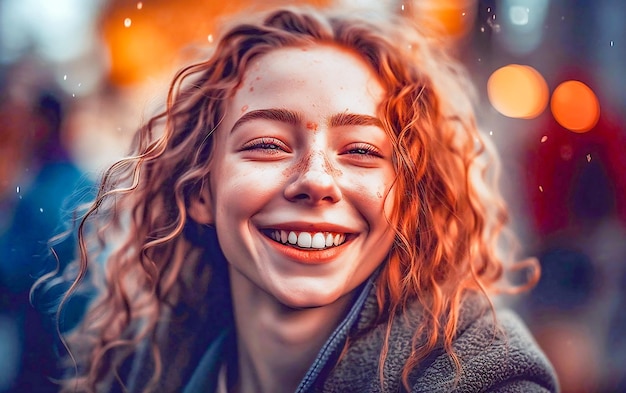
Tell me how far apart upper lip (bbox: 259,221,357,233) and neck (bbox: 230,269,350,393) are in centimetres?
18

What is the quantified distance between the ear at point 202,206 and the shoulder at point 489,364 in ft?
1.98

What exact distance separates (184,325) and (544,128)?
107 centimetres

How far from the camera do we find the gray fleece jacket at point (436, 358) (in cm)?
136

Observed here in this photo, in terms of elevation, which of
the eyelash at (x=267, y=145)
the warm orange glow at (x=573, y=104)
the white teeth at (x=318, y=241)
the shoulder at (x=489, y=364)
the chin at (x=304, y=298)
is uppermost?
the warm orange glow at (x=573, y=104)

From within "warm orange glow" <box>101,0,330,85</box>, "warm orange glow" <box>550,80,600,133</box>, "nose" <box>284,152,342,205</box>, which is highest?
"warm orange glow" <box>101,0,330,85</box>

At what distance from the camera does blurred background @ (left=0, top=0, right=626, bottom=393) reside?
5.12 ft

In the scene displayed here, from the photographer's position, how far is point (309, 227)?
1.40 m

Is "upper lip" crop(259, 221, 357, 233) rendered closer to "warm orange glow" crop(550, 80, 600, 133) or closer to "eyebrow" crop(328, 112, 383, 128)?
"eyebrow" crop(328, 112, 383, 128)

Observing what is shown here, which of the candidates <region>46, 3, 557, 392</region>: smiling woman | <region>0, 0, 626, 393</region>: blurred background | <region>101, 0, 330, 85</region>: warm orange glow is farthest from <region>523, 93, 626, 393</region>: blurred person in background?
<region>101, 0, 330, 85</region>: warm orange glow

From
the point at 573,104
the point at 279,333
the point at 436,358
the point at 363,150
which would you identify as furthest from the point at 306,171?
the point at 573,104

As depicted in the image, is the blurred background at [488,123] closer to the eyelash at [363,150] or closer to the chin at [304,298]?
the eyelash at [363,150]

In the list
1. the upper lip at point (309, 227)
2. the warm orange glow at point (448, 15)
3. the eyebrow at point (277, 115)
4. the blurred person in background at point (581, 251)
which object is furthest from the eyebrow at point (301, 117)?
the blurred person in background at point (581, 251)

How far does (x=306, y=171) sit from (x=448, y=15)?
1.81 ft

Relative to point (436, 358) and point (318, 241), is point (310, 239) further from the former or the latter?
point (436, 358)
